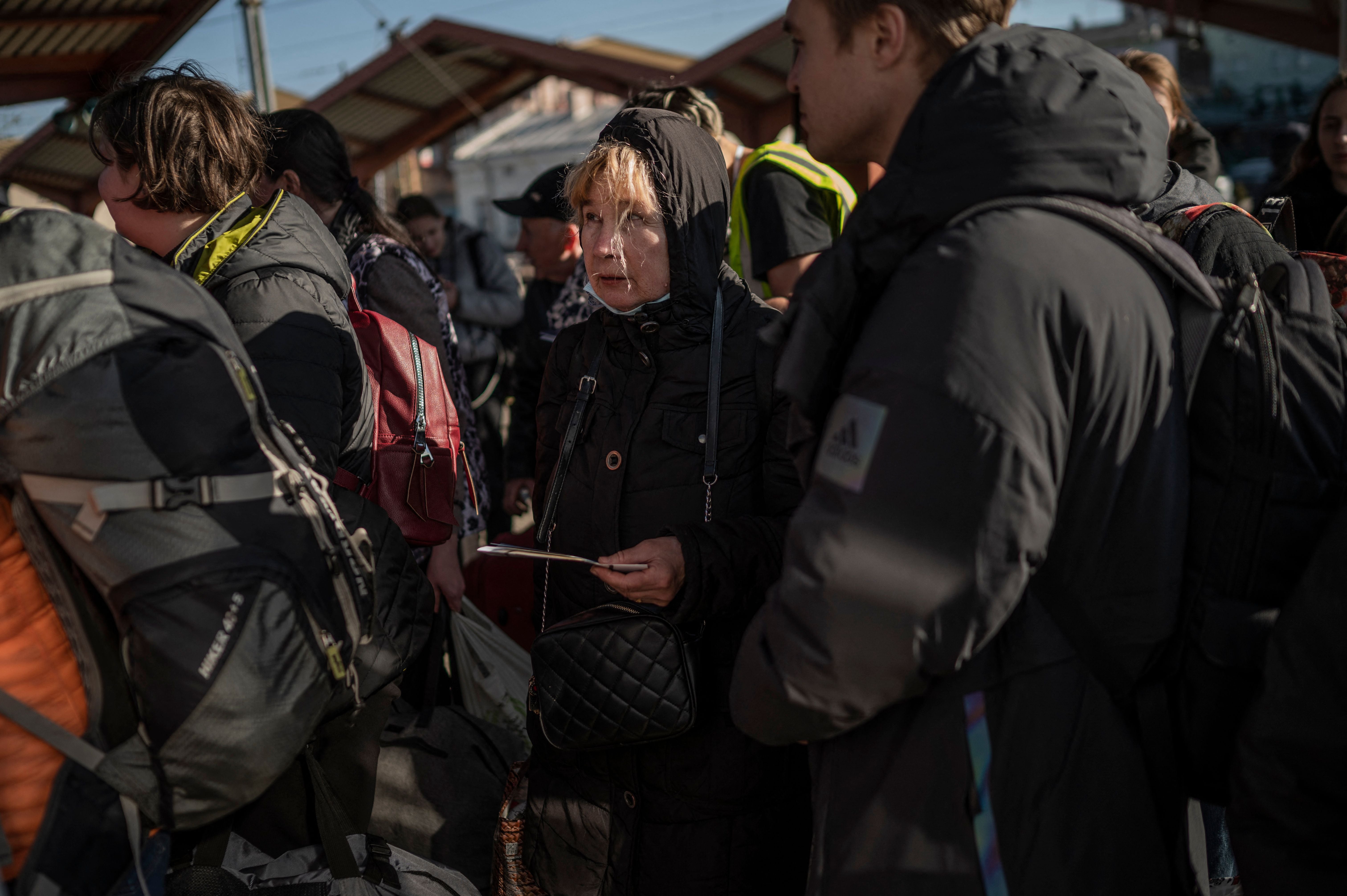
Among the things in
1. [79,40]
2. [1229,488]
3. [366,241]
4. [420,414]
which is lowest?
[79,40]

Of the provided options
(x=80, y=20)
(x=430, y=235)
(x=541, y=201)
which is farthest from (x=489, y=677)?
(x=80, y=20)

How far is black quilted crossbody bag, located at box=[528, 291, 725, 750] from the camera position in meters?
2.01

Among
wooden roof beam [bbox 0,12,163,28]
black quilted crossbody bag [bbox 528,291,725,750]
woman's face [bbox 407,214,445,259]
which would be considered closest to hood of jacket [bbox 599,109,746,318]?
black quilted crossbody bag [bbox 528,291,725,750]

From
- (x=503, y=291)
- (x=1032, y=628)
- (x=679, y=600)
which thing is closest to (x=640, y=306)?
(x=679, y=600)

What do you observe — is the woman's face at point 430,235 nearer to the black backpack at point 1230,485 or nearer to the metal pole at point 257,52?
the metal pole at point 257,52

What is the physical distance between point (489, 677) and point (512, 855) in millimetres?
835

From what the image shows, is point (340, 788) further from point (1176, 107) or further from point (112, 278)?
point (1176, 107)

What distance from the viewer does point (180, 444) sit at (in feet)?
4.56

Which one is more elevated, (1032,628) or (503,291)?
(1032,628)

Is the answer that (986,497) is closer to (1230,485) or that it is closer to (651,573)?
(1230,485)

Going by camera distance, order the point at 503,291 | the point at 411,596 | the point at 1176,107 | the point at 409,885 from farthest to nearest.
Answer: the point at 503,291 < the point at 1176,107 < the point at 409,885 < the point at 411,596

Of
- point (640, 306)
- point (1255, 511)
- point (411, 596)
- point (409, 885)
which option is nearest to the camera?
point (1255, 511)

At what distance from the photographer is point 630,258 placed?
7.56 ft

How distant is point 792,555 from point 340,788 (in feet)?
4.49
